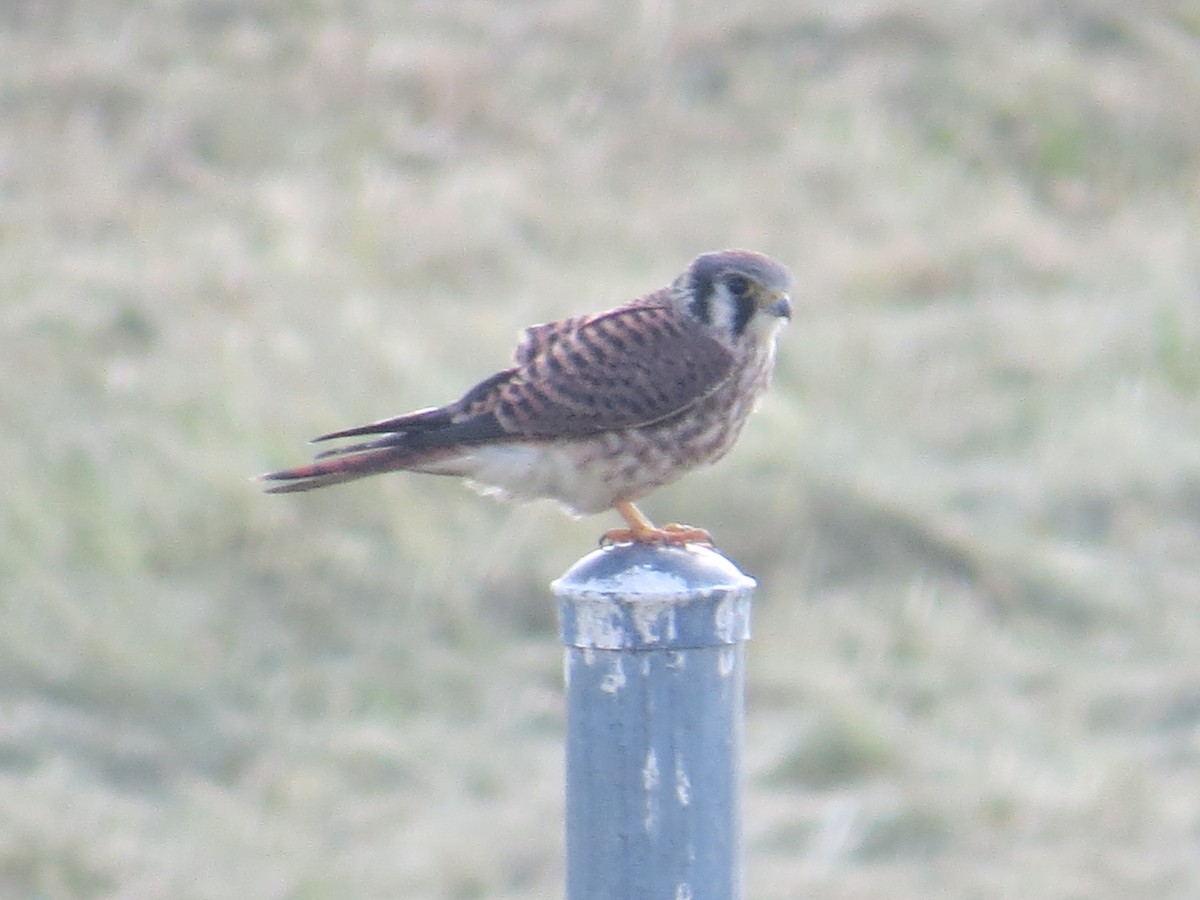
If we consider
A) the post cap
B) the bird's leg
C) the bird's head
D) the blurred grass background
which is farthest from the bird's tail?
the blurred grass background

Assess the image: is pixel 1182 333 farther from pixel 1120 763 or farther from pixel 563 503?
pixel 563 503

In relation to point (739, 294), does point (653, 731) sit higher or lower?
lower

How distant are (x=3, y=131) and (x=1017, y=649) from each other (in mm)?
4766

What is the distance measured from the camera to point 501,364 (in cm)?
597

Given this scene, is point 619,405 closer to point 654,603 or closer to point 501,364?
point 654,603

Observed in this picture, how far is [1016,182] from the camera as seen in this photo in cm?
823

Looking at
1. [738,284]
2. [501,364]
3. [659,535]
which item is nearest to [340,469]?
[659,535]

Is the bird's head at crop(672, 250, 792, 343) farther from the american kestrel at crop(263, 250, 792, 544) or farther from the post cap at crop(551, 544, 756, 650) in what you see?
the post cap at crop(551, 544, 756, 650)

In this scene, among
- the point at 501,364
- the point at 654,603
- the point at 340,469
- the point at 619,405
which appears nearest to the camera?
the point at 654,603

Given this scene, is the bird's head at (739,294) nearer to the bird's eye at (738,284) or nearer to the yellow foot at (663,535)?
the bird's eye at (738,284)

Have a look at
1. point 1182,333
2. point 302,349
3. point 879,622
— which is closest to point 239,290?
point 302,349

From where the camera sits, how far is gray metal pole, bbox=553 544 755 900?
6.11 feet

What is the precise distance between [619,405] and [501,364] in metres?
3.02

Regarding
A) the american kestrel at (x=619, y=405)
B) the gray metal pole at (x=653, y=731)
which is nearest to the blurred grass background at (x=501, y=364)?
the american kestrel at (x=619, y=405)
